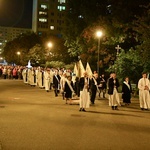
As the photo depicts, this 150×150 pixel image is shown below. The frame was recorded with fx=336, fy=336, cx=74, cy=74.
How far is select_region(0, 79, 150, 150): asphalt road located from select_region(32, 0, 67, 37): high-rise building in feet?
403

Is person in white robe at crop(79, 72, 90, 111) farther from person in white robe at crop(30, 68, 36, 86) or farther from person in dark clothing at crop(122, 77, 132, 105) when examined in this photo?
person in white robe at crop(30, 68, 36, 86)

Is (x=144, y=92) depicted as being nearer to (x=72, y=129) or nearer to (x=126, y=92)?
(x=126, y=92)

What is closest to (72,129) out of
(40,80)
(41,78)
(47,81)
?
(47,81)

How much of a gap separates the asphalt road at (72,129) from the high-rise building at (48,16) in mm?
122732

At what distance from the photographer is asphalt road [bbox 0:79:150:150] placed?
8477 mm

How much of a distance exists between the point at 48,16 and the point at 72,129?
131492mm

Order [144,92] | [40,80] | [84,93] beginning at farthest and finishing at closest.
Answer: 1. [40,80]
2. [144,92]
3. [84,93]

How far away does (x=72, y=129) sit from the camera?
10.6 metres

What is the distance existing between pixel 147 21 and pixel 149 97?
8.22 metres

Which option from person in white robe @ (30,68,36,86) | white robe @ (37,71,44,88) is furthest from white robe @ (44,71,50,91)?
person in white robe @ (30,68,36,86)

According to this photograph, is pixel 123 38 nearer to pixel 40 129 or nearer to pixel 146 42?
pixel 146 42

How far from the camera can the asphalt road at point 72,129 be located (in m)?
8.48

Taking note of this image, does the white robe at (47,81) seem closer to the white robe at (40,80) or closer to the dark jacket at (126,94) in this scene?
the white robe at (40,80)

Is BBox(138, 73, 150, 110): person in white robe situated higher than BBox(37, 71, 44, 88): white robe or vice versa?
BBox(37, 71, 44, 88): white robe
